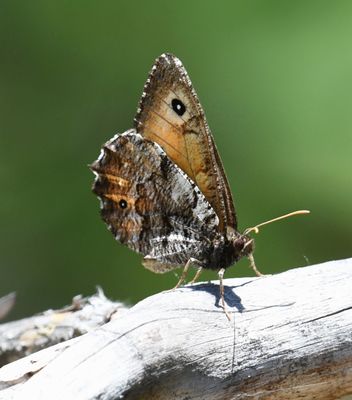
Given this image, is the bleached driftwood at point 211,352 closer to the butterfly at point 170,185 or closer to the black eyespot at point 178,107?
the butterfly at point 170,185

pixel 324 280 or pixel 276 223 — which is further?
pixel 276 223

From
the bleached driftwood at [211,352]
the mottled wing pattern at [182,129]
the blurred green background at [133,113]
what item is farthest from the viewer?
the blurred green background at [133,113]

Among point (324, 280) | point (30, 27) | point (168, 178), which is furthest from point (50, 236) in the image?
point (324, 280)

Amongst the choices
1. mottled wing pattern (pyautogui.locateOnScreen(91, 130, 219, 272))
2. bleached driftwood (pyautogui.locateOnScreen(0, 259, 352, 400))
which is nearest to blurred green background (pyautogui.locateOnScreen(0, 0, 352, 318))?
mottled wing pattern (pyautogui.locateOnScreen(91, 130, 219, 272))

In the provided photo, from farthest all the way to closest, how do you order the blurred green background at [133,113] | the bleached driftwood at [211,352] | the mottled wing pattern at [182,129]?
1. the blurred green background at [133,113]
2. the mottled wing pattern at [182,129]
3. the bleached driftwood at [211,352]

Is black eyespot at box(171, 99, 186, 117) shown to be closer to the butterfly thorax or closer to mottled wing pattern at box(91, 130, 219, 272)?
mottled wing pattern at box(91, 130, 219, 272)

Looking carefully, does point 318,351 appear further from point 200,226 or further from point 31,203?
point 31,203

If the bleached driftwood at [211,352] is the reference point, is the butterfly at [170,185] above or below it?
above

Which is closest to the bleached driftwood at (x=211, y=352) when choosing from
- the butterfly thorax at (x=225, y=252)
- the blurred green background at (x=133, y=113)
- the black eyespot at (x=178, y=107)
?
the butterfly thorax at (x=225, y=252)
